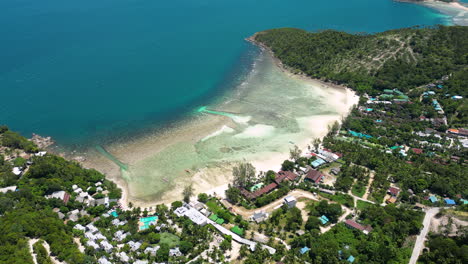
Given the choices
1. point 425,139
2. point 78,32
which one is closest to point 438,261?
point 425,139

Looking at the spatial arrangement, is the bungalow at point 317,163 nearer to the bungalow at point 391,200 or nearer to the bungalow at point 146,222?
the bungalow at point 391,200

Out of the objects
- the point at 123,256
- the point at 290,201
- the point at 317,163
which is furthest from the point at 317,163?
the point at 123,256

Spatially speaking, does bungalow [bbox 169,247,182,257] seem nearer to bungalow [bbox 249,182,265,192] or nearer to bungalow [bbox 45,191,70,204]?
bungalow [bbox 249,182,265,192]

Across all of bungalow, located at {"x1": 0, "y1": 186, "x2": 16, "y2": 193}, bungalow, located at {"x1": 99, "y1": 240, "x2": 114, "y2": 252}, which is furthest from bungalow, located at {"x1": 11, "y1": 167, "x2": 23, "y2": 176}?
bungalow, located at {"x1": 99, "y1": 240, "x2": 114, "y2": 252}

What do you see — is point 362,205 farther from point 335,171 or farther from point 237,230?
point 237,230

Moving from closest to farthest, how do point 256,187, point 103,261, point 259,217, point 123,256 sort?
1. point 103,261
2. point 123,256
3. point 259,217
4. point 256,187

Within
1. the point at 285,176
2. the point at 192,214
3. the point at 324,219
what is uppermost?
the point at 285,176

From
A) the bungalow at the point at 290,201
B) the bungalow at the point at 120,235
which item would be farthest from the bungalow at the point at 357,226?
the bungalow at the point at 120,235
